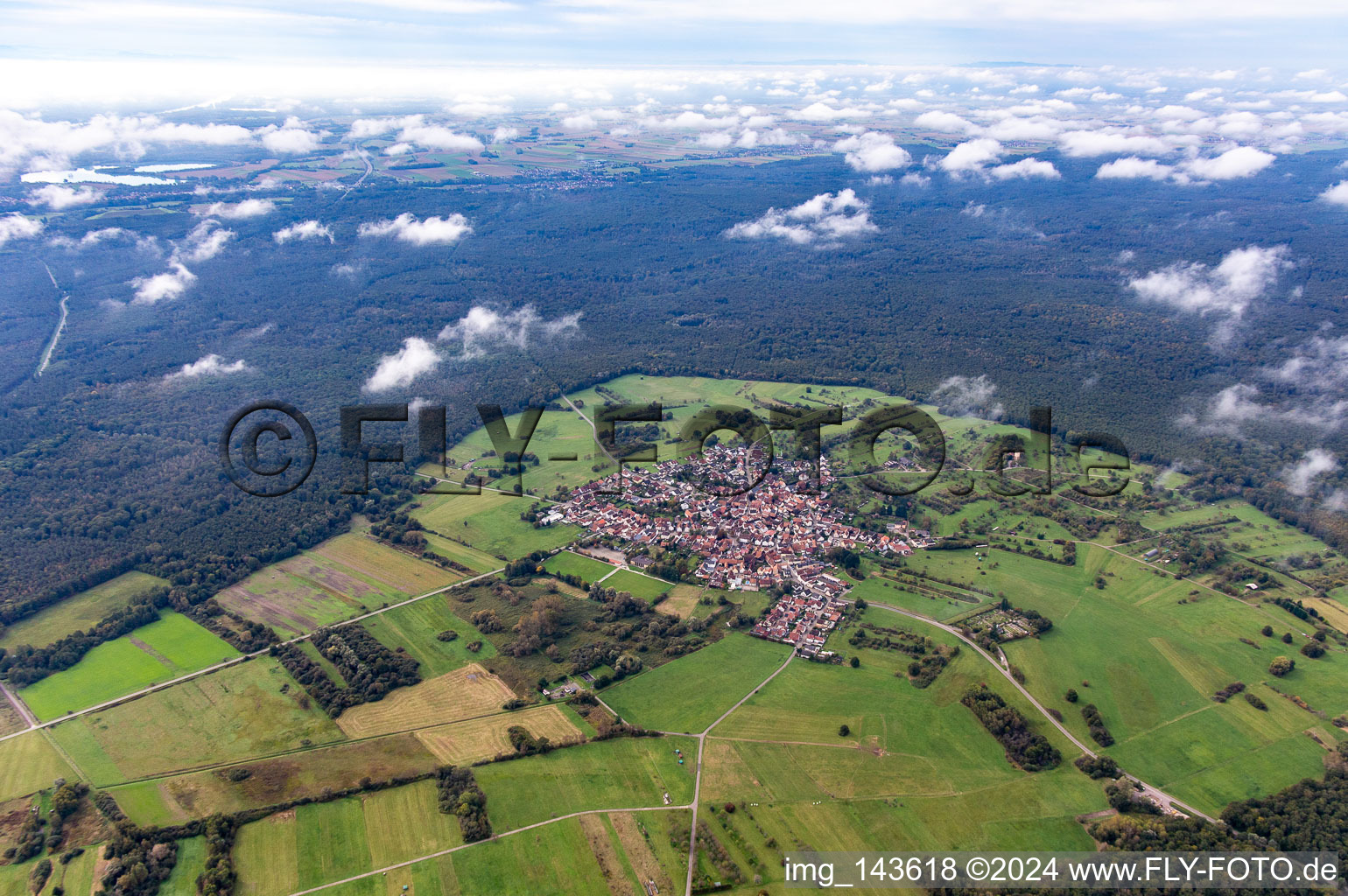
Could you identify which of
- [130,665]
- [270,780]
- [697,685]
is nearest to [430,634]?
[270,780]

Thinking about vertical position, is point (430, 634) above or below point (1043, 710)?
below

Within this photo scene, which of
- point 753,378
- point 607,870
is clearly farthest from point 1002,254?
point 607,870

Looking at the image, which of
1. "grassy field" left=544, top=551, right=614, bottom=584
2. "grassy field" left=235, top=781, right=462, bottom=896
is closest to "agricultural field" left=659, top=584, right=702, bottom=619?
"grassy field" left=544, top=551, right=614, bottom=584

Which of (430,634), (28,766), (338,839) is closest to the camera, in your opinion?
(338,839)

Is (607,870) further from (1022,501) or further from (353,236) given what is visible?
(353,236)

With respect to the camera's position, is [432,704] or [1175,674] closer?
[432,704]

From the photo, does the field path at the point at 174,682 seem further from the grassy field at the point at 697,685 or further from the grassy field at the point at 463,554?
the grassy field at the point at 697,685

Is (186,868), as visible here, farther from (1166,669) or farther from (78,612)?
(1166,669)
